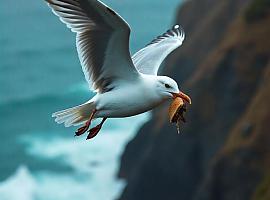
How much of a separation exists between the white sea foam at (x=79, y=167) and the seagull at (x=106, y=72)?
32.6m

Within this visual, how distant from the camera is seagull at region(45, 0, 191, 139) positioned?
377 inches

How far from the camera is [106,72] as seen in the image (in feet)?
34.0

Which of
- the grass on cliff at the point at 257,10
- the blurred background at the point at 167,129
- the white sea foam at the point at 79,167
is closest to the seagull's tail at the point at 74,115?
the blurred background at the point at 167,129

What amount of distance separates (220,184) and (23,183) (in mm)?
18062

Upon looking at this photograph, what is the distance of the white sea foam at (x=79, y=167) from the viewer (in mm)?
44594

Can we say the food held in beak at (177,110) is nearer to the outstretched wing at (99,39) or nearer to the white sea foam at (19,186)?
the outstretched wing at (99,39)

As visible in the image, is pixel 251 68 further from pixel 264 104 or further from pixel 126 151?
pixel 126 151

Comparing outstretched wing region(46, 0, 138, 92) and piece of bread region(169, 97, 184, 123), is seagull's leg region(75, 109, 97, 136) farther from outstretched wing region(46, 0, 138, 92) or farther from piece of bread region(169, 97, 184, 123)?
piece of bread region(169, 97, 184, 123)

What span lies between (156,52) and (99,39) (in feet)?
7.45

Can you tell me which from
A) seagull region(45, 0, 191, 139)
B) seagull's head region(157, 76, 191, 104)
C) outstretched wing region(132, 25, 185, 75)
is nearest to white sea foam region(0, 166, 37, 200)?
outstretched wing region(132, 25, 185, 75)

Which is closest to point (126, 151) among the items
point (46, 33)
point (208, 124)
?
point (208, 124)

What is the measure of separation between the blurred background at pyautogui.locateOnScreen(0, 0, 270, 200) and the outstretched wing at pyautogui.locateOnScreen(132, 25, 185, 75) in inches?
538

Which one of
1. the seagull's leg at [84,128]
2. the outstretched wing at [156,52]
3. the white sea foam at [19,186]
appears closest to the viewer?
the seagull's leg at [84,128]

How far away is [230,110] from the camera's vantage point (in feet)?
123
